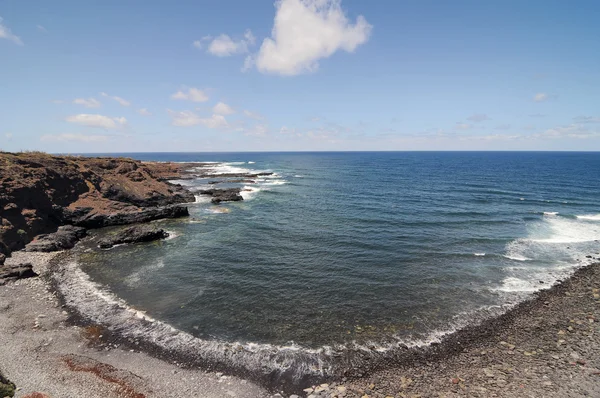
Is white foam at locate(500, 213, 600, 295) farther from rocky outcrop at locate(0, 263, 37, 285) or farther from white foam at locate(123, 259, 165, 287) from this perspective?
rocky outcrop at locate(0, 263, 37, 285)

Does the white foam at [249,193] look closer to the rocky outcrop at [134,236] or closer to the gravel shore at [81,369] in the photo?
the rocky outcrop at [134,236]

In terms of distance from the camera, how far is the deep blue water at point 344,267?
819 inches

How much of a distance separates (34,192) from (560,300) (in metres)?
57.8

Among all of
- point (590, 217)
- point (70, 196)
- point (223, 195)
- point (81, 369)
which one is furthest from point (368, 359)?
point (223, 195)

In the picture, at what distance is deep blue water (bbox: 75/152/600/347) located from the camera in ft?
68.3

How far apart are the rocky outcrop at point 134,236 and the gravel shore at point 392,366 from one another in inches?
563

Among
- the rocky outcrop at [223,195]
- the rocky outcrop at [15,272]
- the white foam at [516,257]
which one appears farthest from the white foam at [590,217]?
the rocky outcrop at [15,272]

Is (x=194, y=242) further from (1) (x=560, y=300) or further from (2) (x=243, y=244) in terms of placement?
(1) (x=560, y=300)

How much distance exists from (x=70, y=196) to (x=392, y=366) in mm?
50253

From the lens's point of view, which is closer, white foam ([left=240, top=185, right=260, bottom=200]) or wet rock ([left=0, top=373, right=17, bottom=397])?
wet rock ([left=0, top=373, right=17, bottom=397])

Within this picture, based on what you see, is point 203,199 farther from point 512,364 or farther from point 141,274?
point 512,364

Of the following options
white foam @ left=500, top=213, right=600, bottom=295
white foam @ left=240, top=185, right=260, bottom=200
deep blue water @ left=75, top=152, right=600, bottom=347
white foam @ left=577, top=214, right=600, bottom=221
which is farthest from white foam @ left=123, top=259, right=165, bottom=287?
white foam @ left=577, top=214, right=600, bottom=221

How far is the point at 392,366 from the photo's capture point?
16.6m

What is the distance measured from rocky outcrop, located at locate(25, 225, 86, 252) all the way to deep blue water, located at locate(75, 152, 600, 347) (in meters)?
4.72
